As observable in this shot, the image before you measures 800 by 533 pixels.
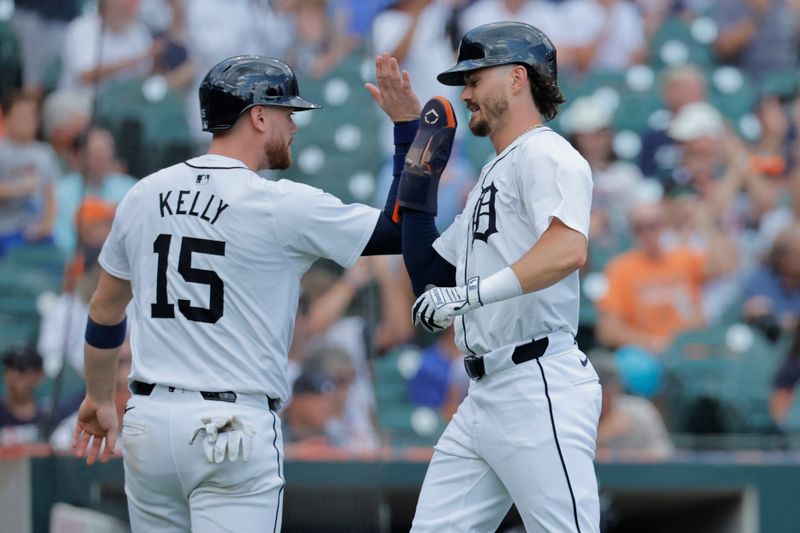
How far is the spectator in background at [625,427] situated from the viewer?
6.62 m

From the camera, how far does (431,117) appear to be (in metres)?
3.67

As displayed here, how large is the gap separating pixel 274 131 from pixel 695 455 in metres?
3.85

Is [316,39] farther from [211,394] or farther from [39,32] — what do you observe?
[211,394]

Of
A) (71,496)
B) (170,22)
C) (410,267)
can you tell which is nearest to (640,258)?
Answer: (170,22)

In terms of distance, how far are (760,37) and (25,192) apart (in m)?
5.60

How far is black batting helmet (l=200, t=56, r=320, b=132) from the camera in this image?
3.48m

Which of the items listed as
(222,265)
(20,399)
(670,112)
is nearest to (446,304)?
(222,265)

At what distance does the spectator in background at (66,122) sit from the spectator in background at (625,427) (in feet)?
10.8

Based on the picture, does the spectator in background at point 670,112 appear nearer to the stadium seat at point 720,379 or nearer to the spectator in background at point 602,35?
the spectator in background at point 602,35

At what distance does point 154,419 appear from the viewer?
3320mm

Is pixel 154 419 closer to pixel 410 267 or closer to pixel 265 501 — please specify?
pixel 265 501

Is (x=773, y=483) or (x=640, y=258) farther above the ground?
(x=640, y=258)

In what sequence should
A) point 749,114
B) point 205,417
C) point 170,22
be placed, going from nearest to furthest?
point 205,417 → point 170,22 → point 749,114

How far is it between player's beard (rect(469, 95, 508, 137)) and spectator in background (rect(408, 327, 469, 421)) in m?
3.55
